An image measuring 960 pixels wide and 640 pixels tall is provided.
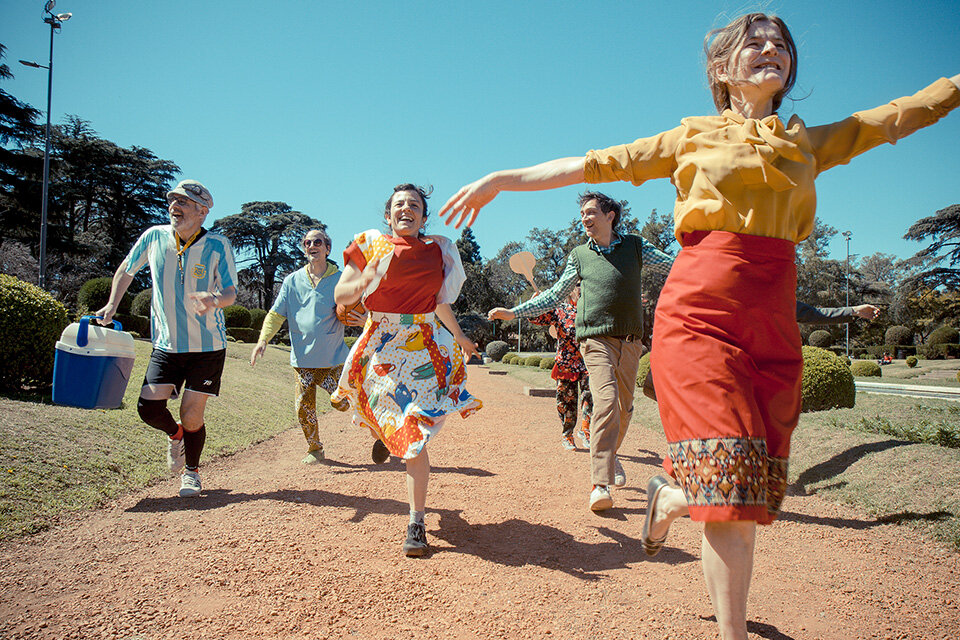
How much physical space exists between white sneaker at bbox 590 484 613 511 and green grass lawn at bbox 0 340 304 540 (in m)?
3.42

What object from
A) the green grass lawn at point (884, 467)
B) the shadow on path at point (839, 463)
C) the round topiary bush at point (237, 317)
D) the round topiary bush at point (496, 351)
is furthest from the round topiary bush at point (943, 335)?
the round topiary bush at point (237, 317)

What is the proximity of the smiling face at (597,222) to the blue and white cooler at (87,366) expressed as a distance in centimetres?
372

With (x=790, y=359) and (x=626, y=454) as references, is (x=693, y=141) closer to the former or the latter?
(x=790, y=359)

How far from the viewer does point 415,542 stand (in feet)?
10.1

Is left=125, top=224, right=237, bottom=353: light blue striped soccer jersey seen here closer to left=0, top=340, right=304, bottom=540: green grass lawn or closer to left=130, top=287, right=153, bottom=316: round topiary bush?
left=0, top=340, right=304, bottom=540: green grass lawn

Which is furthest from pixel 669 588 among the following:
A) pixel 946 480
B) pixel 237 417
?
pixel 237 417

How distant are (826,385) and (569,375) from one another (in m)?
3.72

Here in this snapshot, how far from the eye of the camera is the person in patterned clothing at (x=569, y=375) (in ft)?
19.3

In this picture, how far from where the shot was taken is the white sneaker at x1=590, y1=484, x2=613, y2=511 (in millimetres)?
3777

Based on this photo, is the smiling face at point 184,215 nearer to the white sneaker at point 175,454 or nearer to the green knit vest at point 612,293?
the white sneaker at point 175,454

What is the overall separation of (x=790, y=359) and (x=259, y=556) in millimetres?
2748

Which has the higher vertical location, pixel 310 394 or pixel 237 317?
pixel 237 317

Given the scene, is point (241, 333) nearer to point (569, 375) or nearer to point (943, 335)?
point (569, 375)

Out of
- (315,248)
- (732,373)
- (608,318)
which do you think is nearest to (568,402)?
(608,318)
